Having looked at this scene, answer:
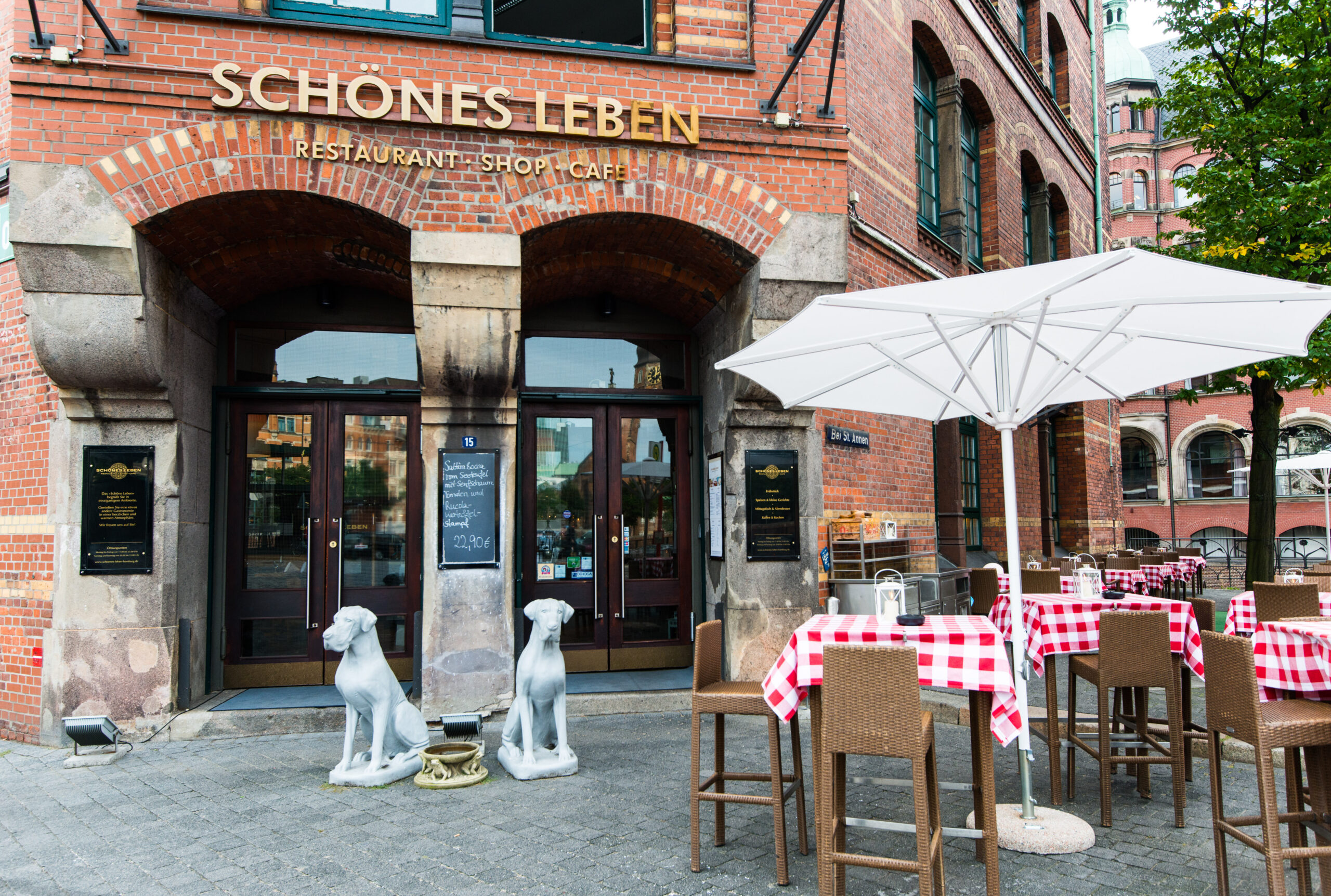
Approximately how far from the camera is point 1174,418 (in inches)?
1389

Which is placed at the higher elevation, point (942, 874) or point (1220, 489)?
point (1220, 489)

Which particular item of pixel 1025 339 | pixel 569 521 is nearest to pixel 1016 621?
pixel 1025 339

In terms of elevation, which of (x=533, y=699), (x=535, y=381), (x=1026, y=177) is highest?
(x=1026, y=177)

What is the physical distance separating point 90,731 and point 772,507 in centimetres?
512

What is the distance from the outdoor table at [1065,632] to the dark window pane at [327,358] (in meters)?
5.29

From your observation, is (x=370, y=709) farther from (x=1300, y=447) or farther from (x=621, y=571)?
(x=1300, y=447)

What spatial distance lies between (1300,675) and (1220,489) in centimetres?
3604

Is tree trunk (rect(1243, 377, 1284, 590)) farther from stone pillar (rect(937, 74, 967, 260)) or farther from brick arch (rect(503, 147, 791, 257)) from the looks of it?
brick arch (rect(503, 147, 791, 257))

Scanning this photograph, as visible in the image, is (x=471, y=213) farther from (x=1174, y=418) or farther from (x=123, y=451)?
(x=1174, y=418)

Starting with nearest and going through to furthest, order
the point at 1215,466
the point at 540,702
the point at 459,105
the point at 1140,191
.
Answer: the point at 540,702, the point at 459,105, the point at 1215,466, the point at 1140,191

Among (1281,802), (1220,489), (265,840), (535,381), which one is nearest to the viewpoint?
(265,840)

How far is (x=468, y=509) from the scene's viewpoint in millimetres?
6777

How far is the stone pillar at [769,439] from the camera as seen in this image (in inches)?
277

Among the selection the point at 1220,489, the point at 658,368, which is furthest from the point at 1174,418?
the point at 658,368
